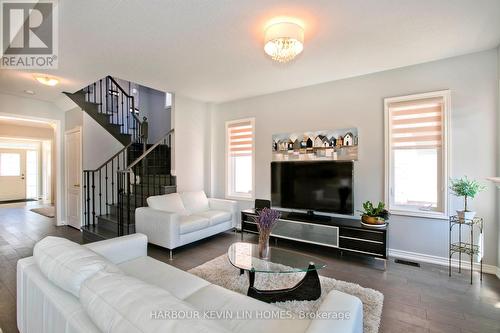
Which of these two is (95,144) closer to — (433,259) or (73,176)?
(73,176)

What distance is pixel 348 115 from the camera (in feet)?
12.5

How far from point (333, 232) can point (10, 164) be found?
464 inches

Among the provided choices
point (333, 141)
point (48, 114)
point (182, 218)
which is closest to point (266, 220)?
point (182, 218)

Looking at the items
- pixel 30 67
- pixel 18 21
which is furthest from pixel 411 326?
pixel 30 67

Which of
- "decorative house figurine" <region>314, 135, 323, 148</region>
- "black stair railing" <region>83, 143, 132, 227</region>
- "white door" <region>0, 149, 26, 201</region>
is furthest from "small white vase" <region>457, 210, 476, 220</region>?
"white door" <region>0, 149, 26, 201</region>

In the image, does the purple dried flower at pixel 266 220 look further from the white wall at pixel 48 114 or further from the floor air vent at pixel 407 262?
the white wall at pixel 48 114

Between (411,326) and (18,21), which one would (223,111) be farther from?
(411,326)

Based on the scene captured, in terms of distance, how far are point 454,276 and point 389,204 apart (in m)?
1.07

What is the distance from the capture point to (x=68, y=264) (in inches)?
47.6

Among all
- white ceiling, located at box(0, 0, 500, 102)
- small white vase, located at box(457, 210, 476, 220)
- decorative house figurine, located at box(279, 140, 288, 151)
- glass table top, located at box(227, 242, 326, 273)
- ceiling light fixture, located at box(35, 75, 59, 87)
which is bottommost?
glass table top, located at box(227, 242, 326, 273)

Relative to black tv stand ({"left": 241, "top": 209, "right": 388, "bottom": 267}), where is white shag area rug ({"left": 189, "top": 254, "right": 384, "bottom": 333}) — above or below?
below

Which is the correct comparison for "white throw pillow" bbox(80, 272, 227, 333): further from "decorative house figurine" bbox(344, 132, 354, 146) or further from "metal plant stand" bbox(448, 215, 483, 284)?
"decorative house figurine" bbox(344, 132, 354, 146)

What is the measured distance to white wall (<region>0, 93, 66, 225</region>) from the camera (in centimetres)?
452

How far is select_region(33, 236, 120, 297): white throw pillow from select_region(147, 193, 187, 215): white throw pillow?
2468mm
